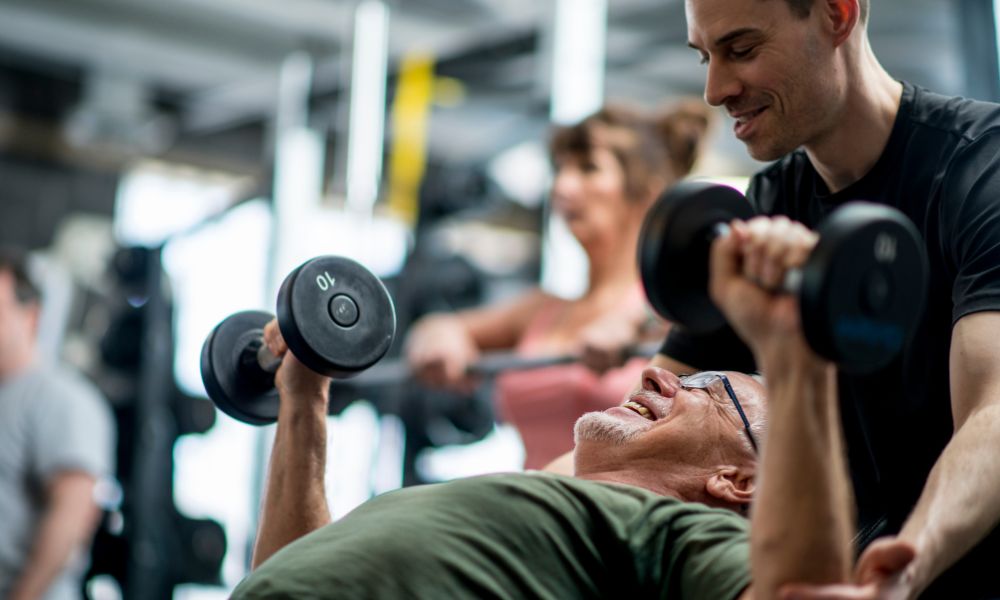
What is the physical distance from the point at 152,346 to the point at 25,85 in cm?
290

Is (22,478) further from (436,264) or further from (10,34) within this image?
(10,34)

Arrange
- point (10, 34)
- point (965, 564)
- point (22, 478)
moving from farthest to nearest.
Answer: point (10, 34)
point (22, 478)
point (965, 564)

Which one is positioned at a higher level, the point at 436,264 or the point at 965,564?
the point at 436,264

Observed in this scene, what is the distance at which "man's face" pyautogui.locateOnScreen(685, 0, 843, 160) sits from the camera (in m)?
1.39

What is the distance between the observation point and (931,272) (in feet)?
4.65

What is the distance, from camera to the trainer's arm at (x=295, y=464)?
148 centimetres

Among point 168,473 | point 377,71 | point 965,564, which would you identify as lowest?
point 168,473

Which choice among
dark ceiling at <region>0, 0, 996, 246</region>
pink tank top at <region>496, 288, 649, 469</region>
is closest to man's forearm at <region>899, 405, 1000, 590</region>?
pink tank top at <region>496, 288, 649, 469</region>

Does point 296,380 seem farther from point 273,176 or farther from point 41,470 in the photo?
point 273,176

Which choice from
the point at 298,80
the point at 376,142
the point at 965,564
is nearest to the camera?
the point at 965,564

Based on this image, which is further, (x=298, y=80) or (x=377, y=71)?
(x=298, y=80)

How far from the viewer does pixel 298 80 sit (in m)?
4.82

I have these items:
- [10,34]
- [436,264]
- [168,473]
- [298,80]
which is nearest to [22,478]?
[168,473]

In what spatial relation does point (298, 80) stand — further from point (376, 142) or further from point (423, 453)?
point (423, 453)
